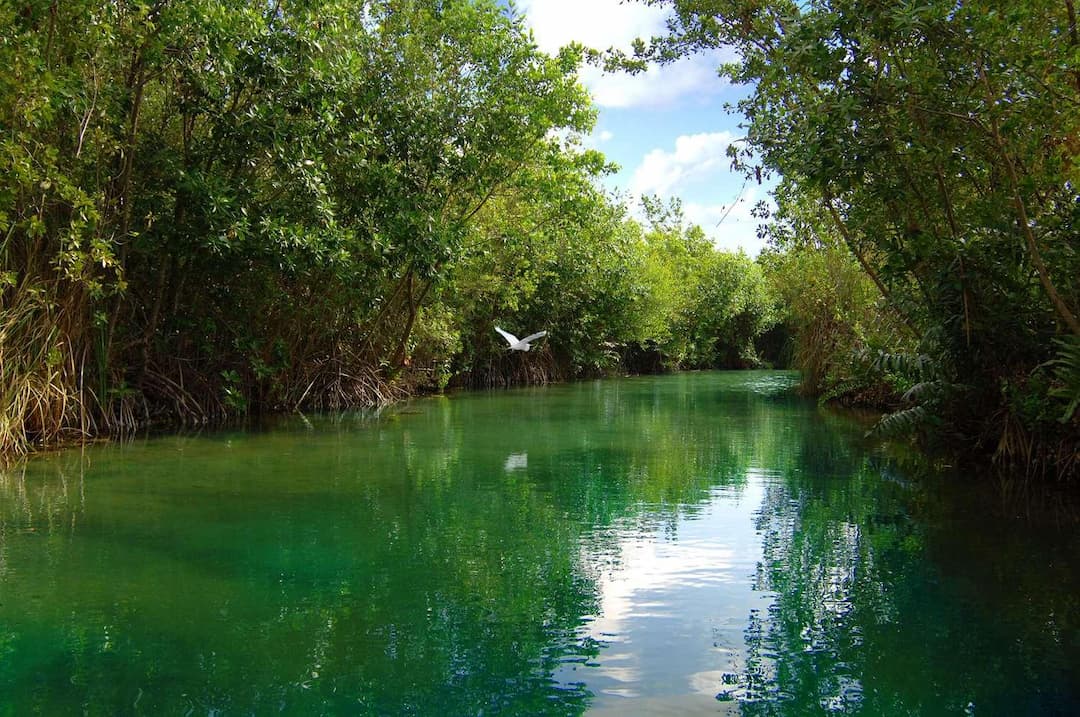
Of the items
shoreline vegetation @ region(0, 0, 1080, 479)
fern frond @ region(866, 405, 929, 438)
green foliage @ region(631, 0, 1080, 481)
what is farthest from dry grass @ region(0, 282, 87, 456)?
fern frond @ region(866, 405, 929, 438)

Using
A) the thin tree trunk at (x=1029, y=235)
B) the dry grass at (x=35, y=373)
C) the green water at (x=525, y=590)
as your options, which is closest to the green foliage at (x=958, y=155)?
the thin tree trunk at (x=1029, y=235)

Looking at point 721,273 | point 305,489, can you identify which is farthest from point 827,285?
point 721,273

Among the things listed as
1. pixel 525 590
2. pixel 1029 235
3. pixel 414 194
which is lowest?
pixel 525 590

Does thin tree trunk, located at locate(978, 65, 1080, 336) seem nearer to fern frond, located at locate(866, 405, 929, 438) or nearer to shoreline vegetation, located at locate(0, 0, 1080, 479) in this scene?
shoreline vegetation, located at locate(0, 0, 1080, 479)

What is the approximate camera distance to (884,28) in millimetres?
7172

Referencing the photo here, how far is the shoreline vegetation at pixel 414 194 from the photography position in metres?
7.82

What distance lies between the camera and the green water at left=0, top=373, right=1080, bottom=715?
12.7 ft

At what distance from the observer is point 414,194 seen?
15234 mm

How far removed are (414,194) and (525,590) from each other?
36.0ft

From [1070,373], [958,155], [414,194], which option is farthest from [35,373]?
[1070,373]

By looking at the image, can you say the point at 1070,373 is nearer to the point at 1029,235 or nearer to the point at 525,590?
the point at 1029,235

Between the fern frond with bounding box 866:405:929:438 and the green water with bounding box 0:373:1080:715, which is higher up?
the fern frond with bounding box 866:405:929:438

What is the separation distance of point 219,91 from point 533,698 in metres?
10.4

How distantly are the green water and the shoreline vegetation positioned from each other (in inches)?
68.2
